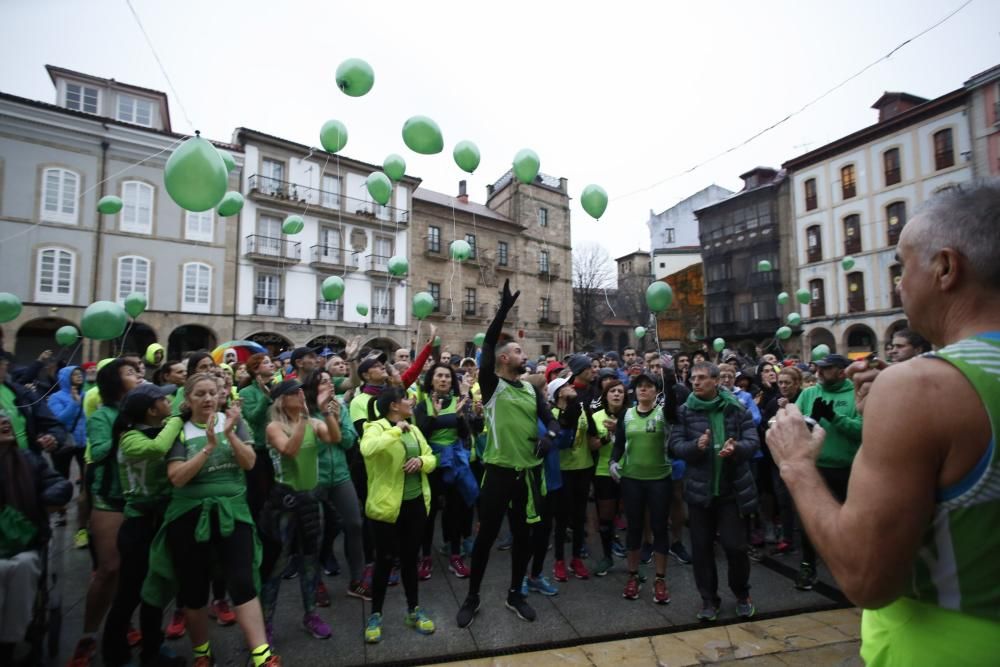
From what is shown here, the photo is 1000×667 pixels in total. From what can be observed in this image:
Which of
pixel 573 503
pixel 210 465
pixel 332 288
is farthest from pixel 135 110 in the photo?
pixel 573 503

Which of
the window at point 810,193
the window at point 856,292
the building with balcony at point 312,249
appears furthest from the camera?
the window at point 810,193

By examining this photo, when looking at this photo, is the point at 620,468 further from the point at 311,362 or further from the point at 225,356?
the point at 225,356

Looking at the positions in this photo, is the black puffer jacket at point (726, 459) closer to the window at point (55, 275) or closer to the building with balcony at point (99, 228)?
the building with balcony at point (99, 228)

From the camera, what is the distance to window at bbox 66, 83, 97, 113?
18.2m

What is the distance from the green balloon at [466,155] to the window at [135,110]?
63.2 ft

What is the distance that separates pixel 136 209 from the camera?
1872 cm

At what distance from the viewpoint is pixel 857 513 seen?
40.1 inches

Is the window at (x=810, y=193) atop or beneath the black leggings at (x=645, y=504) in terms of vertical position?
atop

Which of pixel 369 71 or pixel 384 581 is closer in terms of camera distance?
pixel 384 581

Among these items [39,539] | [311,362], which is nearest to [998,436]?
[39,539]

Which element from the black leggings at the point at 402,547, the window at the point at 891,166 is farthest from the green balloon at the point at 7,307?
the window at the point at 891,166

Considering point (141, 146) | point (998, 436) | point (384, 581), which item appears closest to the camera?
point (998, 436)

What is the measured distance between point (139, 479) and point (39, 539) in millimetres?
748

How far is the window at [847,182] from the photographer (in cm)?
2467
